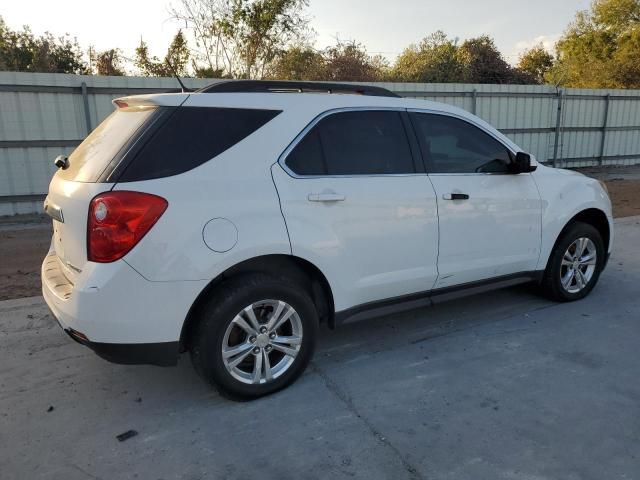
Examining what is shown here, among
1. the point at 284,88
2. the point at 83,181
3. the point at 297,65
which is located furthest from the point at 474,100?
the point at 83,181

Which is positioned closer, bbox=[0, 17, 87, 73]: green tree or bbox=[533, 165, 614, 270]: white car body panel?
bbox=[533, 165, 614, 270]: white car body panel

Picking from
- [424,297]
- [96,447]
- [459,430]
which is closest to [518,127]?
[424,297]

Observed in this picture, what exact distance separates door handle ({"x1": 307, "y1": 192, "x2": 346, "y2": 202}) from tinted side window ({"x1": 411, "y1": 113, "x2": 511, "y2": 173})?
2.83 ft

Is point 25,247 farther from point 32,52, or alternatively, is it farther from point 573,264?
point 32,52

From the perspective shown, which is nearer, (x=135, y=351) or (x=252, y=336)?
(x=135, y=351)

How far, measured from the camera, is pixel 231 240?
9.60ft

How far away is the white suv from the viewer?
277 cm

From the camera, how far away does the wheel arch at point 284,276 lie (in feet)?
9.84

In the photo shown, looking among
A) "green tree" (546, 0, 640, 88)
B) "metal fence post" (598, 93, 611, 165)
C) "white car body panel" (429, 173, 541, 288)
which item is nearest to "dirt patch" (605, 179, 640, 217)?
"metal fence post" (598, 93, 611, 165)

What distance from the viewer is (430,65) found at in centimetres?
2423

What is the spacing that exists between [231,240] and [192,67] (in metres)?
15.4

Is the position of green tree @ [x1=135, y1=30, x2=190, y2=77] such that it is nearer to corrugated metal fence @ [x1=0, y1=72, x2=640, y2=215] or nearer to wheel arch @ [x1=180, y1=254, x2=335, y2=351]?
corrugated metal fence @ [x1=0, y1=72, x2=640, y2=215]

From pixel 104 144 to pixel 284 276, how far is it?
1.32 meters

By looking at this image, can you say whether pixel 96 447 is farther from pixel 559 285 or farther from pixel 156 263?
pixel 559 285
